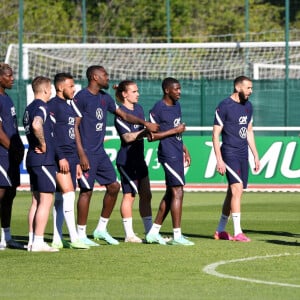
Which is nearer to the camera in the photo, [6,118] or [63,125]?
[6,118]

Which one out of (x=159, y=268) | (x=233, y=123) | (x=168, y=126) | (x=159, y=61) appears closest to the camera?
(x=159, y=268)

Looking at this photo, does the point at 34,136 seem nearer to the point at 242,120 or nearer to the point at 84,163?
the point at 84,163

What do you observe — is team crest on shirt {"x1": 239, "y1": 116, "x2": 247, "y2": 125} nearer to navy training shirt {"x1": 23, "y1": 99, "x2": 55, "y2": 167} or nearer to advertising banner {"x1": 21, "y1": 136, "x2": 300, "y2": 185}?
navy training shirt {"x1": 23, "y1": 99, "x2": 55, "y2": 167}

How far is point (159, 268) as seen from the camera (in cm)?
1270

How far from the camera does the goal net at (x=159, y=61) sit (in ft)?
129

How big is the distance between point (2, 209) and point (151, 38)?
2661 cm

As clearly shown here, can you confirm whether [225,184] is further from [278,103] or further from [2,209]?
[2,209]

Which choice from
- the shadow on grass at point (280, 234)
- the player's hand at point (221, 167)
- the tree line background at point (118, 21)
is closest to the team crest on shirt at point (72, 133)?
the player's hand at point (221, 167)

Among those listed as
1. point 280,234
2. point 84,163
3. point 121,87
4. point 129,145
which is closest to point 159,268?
point 84,163

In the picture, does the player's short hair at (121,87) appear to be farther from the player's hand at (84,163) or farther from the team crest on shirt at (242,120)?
the team crest on shirt at (242,120)

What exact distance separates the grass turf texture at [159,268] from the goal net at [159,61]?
70.5 ft

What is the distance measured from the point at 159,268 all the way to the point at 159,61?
28.0 meters

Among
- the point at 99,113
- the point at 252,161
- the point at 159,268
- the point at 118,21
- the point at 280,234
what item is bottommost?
the point at 252,161

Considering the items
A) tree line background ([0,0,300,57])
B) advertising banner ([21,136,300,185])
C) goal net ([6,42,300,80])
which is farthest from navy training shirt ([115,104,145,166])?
tree line background ([0,0,300,57])
